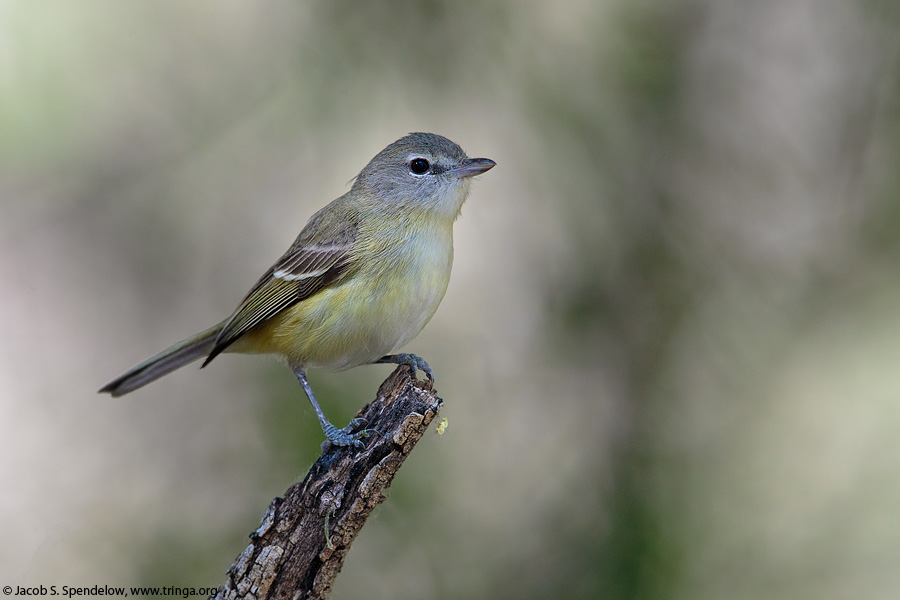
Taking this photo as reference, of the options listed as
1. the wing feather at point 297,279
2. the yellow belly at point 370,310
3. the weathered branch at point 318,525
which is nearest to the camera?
the weathered branch at point 318,525

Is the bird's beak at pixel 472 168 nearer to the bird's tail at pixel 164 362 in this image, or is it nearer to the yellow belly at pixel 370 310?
the yellow belly at pixel 370 310

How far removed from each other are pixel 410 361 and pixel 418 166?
103 cm

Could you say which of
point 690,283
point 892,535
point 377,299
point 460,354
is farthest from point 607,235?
point 892,535

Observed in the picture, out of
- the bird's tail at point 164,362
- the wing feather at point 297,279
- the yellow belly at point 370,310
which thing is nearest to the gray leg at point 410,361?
the yellow belly at point 370,310

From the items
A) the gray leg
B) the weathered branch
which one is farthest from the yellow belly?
the weathered branch

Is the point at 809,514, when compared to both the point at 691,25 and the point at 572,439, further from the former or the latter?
the point at 691,25

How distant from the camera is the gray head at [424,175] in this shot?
3.85m

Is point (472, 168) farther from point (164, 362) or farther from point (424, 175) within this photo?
point (164, 362)

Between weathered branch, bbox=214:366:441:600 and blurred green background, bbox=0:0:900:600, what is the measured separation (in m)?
1.30

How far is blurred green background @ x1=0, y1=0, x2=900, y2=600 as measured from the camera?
4289 millimetres

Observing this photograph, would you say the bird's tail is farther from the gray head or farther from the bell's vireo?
the gray head

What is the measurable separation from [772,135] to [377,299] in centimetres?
314

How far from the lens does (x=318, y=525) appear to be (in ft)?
8.79

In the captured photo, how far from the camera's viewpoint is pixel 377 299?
11.3 ft
